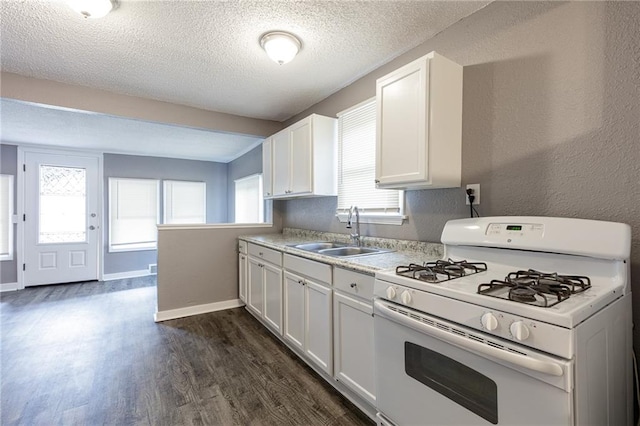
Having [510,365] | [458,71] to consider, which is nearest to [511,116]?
[458,71]

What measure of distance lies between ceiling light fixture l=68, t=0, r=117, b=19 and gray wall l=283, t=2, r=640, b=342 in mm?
1983

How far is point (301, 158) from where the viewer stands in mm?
3025

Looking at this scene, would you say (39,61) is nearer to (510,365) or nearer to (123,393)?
(123,393)

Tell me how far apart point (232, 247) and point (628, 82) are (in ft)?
11.8

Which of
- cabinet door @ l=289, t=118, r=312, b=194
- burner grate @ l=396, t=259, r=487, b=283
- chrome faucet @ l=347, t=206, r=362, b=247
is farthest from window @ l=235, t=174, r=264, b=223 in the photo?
burner grate @ l=396, t=259, r=487, b=283

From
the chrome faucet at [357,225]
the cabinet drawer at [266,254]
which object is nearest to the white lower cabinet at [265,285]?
the cabinet drawer at [266,254]

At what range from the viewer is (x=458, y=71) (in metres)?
1.83

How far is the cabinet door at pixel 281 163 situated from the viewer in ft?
10.7

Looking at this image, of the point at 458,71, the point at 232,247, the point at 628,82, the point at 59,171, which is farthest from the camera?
the point at 59,171

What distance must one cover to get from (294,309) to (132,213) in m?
4.63

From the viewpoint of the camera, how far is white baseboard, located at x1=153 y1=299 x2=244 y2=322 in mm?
3312

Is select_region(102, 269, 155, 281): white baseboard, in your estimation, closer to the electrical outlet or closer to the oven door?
the oven door

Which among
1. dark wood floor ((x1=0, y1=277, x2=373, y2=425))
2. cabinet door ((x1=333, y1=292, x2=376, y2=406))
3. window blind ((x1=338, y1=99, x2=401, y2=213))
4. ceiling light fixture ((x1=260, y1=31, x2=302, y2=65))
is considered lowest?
dark wood floor ((x1=0, y1=277, x2=373, y2=425))

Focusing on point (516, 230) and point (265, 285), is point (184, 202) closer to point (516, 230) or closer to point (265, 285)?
point (265, 285)
